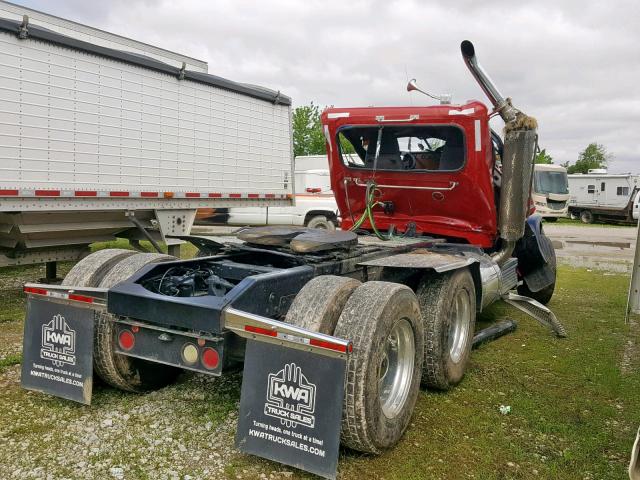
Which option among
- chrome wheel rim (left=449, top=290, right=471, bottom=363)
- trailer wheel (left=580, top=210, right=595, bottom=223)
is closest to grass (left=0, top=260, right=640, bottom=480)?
chrome wheel rim (left=449, top=290, right=471, bottom=363)

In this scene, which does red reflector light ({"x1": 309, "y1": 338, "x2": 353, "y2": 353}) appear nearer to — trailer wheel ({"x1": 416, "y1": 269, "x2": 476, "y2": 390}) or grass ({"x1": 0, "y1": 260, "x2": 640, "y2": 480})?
grass ({"x1": 0, "y1": 260, "x2": 640, "y2": 480})

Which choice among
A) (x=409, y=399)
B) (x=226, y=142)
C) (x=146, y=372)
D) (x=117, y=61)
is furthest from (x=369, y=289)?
(x=226, y=142)

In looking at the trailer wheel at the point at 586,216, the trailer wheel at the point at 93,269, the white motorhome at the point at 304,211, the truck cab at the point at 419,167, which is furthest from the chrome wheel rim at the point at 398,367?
the trailer wheel at the point at 586,216

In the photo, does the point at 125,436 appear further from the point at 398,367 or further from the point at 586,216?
the point at 586,216

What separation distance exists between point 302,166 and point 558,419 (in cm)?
1668

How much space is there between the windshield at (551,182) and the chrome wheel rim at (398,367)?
2601 cm

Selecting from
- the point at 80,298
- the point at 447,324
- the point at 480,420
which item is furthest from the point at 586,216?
the point at 80,298

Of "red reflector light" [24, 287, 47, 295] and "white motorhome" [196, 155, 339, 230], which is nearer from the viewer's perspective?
"red reflector light" [24, 287, 47, 295]

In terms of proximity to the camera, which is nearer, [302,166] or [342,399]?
[342,399]

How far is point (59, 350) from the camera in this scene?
372 cm

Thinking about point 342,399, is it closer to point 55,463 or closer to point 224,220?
point 55,463

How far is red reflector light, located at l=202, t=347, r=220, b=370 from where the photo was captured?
3.24 meters

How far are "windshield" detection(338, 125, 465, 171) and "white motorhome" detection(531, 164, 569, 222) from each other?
23.0 m

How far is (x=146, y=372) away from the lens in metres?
4.05
